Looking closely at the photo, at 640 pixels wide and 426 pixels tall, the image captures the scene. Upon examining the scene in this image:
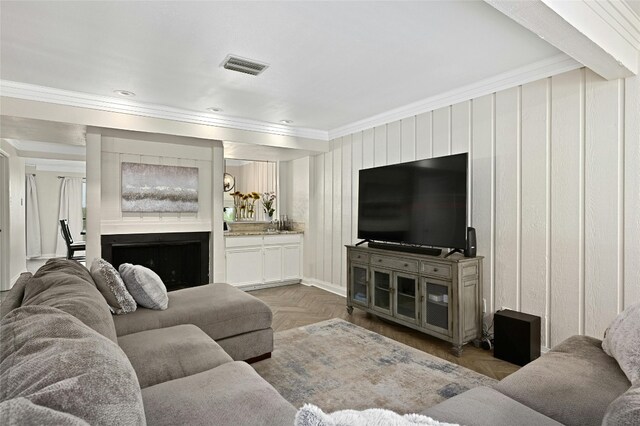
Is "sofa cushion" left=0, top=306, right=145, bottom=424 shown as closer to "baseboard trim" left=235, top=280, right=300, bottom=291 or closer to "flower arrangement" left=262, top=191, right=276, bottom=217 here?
"baseboard trim" left=235, top=280, right=300, bottom=291

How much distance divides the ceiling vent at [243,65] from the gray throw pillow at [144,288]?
1.79m

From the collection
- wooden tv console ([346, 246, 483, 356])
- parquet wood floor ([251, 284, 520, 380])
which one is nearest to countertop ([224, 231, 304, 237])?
parquet wood floor ([251, 284, 520, 380])

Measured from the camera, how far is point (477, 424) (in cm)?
126

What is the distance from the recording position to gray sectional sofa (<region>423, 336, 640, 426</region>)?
1.32 metres

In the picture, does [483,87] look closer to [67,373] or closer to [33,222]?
[67,373]

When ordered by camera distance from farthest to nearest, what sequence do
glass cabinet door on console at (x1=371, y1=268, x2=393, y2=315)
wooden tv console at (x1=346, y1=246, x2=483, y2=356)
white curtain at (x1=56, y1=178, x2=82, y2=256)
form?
white curtain at (x1=56, y1=178, x2=82, y2=256) < glass cabinet door on console at (x1=371, y1=268, x2=393, y2=315) < wooden tv console at (x1=346, y1=246, x2=483, y2=356)

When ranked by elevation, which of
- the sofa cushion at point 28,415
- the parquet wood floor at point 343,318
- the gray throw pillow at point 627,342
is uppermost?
the sofa cushion at point 28,415

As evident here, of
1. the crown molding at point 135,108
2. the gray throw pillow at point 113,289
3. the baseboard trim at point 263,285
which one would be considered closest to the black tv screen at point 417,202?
the crown molding at point 135,108

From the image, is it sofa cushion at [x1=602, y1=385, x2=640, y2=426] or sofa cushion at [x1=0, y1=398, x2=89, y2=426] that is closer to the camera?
sofa cushion at [x1=0, y1=398, x2=89, y2=426]

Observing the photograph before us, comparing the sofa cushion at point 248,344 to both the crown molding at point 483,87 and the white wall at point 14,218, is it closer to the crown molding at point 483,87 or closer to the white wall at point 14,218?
the crown molding at point 483,87

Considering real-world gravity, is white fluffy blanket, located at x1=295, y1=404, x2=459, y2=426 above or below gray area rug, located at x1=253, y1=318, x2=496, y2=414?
above

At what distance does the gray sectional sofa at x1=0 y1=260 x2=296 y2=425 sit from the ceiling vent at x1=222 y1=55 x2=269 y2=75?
1.91 meters

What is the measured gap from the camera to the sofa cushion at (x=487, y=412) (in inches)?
Answer: 50.5

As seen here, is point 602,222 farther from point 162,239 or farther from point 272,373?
point 162,239
